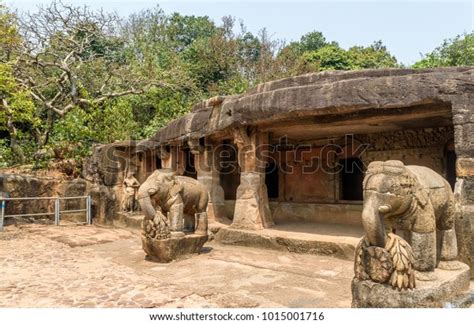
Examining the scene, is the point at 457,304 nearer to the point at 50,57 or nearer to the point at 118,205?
the point at 118,205

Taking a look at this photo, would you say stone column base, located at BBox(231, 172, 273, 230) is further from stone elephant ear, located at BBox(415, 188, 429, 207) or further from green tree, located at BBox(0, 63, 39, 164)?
green tree, located at BBox(0, 63, 39, 164)

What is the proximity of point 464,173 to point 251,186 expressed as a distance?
13.6 ft

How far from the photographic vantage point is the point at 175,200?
638 centimetres

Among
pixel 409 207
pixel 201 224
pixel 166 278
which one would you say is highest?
pixel 409 207

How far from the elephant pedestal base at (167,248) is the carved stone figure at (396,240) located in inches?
135

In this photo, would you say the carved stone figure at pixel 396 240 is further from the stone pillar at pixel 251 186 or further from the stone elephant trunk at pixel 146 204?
the stone pillar at pixel 251 186

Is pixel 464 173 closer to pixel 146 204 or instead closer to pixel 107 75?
pixel 146 204

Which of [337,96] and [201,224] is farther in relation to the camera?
[201,224]

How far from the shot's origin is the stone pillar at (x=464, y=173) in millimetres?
4777

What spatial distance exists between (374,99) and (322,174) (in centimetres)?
458

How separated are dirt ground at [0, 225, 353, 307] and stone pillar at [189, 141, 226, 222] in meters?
1.64

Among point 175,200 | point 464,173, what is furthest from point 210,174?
point 464,173

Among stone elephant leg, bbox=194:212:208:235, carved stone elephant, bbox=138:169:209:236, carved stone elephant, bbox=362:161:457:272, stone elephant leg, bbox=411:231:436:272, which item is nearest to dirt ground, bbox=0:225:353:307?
stone elephant leg, bbox=194:212:208:235

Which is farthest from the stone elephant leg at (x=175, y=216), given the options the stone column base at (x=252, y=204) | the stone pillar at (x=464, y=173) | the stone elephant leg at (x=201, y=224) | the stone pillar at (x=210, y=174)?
the stone pillar at (x=464, y=173)
